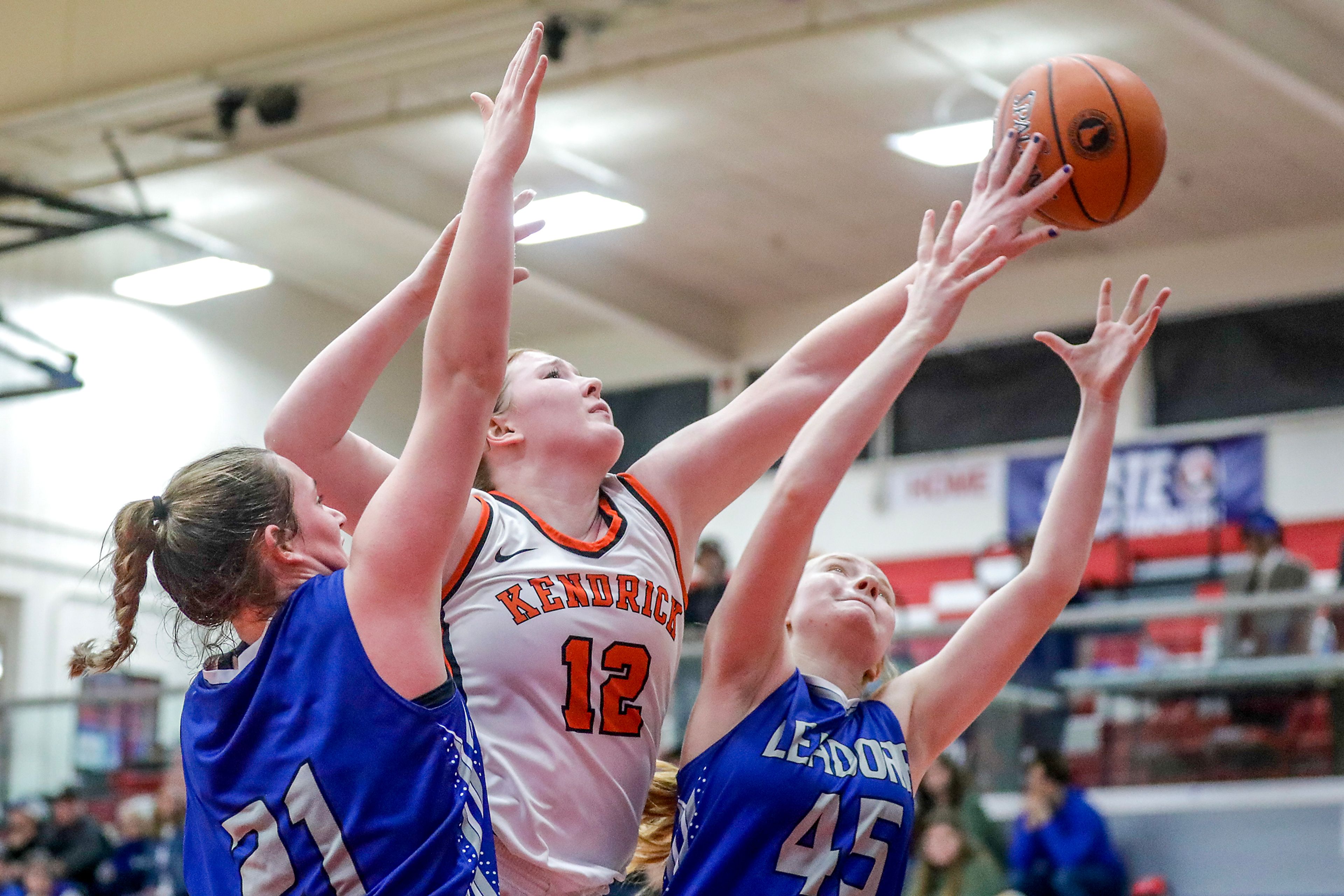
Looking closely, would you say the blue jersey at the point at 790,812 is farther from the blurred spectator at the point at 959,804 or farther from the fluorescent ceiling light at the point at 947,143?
the fluorescent ceiling light at the point at 947,143

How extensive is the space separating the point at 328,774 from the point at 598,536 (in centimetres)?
76

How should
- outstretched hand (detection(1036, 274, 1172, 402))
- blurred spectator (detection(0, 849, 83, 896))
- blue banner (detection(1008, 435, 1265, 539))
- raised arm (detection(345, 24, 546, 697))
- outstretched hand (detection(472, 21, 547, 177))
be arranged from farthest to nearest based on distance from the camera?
1. blue banner (detection(1008, 435, 1265, 539))
2. blurred spectator (detection(0, 849, 83, 896))
3. outstretched hand (detection(1036, 274, 1172, 402))
4. outstretched hand (detection(472, 21, 547, 177))
5. raised arm (detection(345, 24, 546, 697))

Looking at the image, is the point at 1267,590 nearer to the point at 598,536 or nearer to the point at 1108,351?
the point at 1108,351

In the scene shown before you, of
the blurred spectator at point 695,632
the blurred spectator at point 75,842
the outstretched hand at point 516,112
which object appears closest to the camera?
the outstretched hand at point 516,112

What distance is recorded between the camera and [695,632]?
905 centimetres

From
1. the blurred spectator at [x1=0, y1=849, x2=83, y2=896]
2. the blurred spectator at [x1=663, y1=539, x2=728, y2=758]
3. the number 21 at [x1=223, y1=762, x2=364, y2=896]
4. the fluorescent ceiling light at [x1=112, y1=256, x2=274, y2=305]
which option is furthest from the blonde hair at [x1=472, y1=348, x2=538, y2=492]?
the fluorescent ceiling light at [x1=112, y1=256, x2=274, y2=305]

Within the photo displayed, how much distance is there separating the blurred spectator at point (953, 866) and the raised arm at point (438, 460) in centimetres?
541

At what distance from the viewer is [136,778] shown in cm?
1026

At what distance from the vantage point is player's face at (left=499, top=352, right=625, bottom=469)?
9.12 feet

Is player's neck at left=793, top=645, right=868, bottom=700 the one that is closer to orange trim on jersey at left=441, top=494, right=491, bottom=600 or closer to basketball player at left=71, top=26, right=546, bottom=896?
orange trim on jersey at left=441, top=494, right=491, bottom=600

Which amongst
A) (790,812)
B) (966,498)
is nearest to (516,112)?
(790,812)

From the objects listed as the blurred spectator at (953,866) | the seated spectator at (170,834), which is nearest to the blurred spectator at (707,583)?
the blurred spectator at (953,866)

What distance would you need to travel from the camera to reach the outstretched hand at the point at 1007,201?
9.07ft

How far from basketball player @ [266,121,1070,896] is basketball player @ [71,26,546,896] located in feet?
0.90
